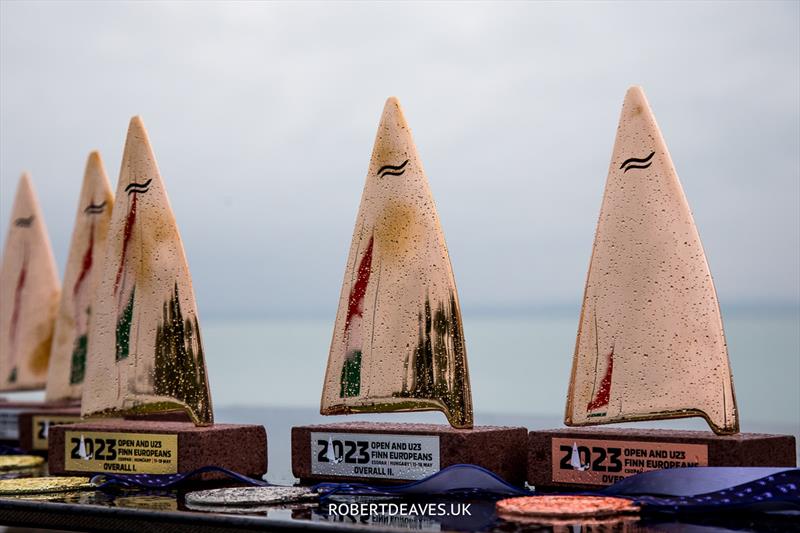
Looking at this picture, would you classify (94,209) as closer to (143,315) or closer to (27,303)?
(27,303)

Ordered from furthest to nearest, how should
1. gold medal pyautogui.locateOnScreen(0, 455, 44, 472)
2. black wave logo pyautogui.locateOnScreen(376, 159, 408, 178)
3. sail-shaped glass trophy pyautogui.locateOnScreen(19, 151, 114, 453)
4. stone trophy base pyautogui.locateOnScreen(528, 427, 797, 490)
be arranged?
sail-shaped glass trophy pyautogui.locateOnScreen(19, 151, 114, 453) → gold medal pyautogui.locateOnScreen(0, 455, 44, 472) → black wave logo pyautogui.locateOnScreen(376, 159, 408, 178) → stone trophy base pyautogui.locateOnScreen(528, 427, 797, 490)

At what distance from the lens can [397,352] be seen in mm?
2818

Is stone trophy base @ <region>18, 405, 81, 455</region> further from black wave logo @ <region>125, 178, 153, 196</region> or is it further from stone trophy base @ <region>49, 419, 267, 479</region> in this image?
black wave logo @ <region>125, 178, 153, 196</region>

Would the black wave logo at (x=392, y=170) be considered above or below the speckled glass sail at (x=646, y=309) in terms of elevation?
above

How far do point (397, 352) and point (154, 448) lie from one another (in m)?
0.71

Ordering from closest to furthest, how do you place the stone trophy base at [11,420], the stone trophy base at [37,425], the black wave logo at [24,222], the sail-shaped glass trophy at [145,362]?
the sail-shaped glass trophy at [145,362], the stone trophy base at [37,425], the stone trophy base at [11,420], the black wave logo at [24,222]

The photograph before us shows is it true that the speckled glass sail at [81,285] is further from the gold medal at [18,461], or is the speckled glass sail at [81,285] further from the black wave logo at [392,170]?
the black wave logo at [392,170]

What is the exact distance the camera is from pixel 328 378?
2.93 m

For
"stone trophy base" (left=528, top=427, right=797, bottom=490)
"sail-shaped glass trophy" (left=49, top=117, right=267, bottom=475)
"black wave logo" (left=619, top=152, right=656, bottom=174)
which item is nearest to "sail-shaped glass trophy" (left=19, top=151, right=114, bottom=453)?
"sail-shaped glass trophy" (left=49, top=117, right=267, bottom=475)

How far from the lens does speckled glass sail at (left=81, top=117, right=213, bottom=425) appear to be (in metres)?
3.09

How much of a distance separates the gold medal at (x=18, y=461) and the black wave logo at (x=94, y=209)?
840 millimetres

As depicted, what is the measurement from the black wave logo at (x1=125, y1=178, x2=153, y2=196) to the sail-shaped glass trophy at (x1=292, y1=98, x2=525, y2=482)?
27.2 inches

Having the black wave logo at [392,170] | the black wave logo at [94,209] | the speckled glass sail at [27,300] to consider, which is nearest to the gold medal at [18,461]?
the speckled glass sail at [27,300]

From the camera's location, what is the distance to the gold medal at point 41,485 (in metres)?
2.78
